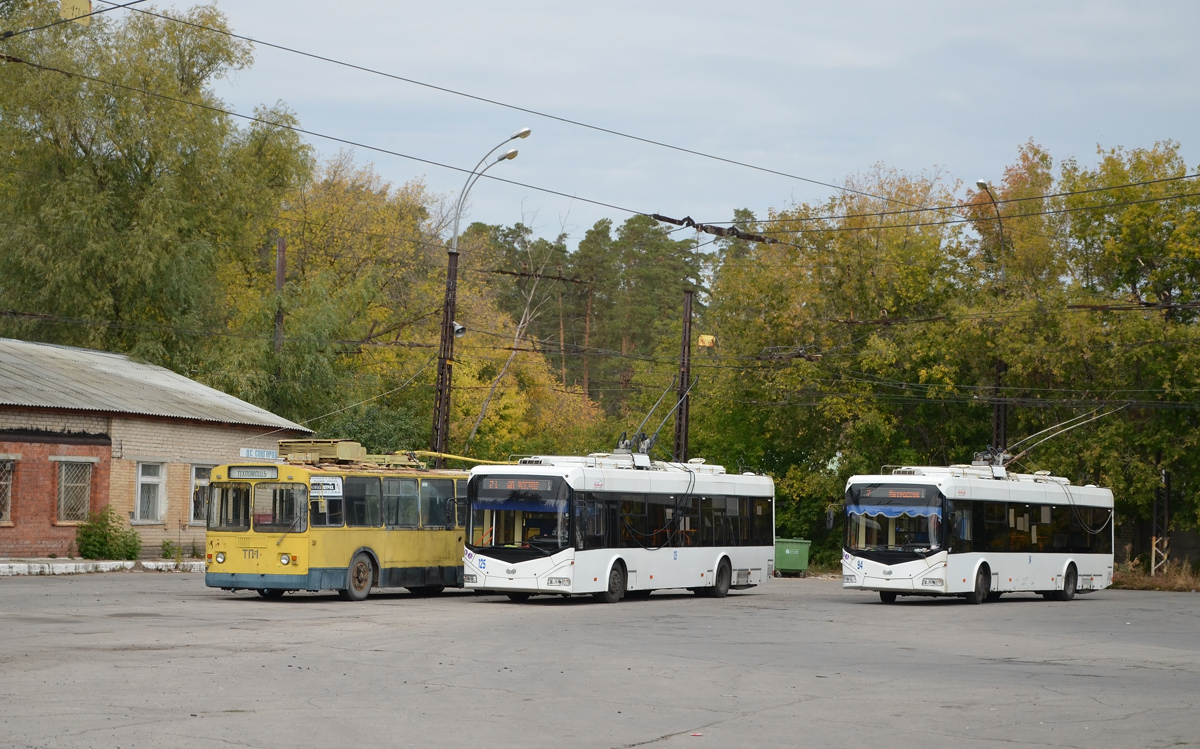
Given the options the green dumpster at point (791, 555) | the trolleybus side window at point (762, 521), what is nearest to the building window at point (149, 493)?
the trolleybus side window at point (762, 521)

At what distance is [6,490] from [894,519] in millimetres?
20456

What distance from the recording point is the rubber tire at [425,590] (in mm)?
29603

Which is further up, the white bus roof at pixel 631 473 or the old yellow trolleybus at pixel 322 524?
the white bus roof at pixel 631 473

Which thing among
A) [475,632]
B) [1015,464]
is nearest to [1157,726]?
[475,632]

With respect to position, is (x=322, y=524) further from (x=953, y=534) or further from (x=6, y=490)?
(x=953, y=534)

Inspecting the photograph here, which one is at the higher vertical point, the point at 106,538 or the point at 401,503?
the point at 401,503

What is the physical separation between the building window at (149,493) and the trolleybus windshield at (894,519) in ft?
62.2

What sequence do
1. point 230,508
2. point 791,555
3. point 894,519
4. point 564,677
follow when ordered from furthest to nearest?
point 791,555 → point 894,519 → point 230,508 → point 564,677

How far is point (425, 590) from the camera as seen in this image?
100.0ft

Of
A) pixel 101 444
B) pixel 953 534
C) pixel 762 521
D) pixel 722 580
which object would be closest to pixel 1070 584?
pixel 953 534

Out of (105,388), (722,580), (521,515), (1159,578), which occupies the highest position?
(105,388)

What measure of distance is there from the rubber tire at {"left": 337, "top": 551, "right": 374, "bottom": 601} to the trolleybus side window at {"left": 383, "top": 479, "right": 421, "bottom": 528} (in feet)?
3.10

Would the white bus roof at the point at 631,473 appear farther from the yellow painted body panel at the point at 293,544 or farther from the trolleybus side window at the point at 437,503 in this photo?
the yellow painted body panel at the point at 293,544

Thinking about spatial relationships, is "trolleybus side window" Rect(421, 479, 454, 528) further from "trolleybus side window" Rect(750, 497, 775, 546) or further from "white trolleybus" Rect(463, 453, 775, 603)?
"trolleybus side window" Rect(750, 497, 775, 546)
